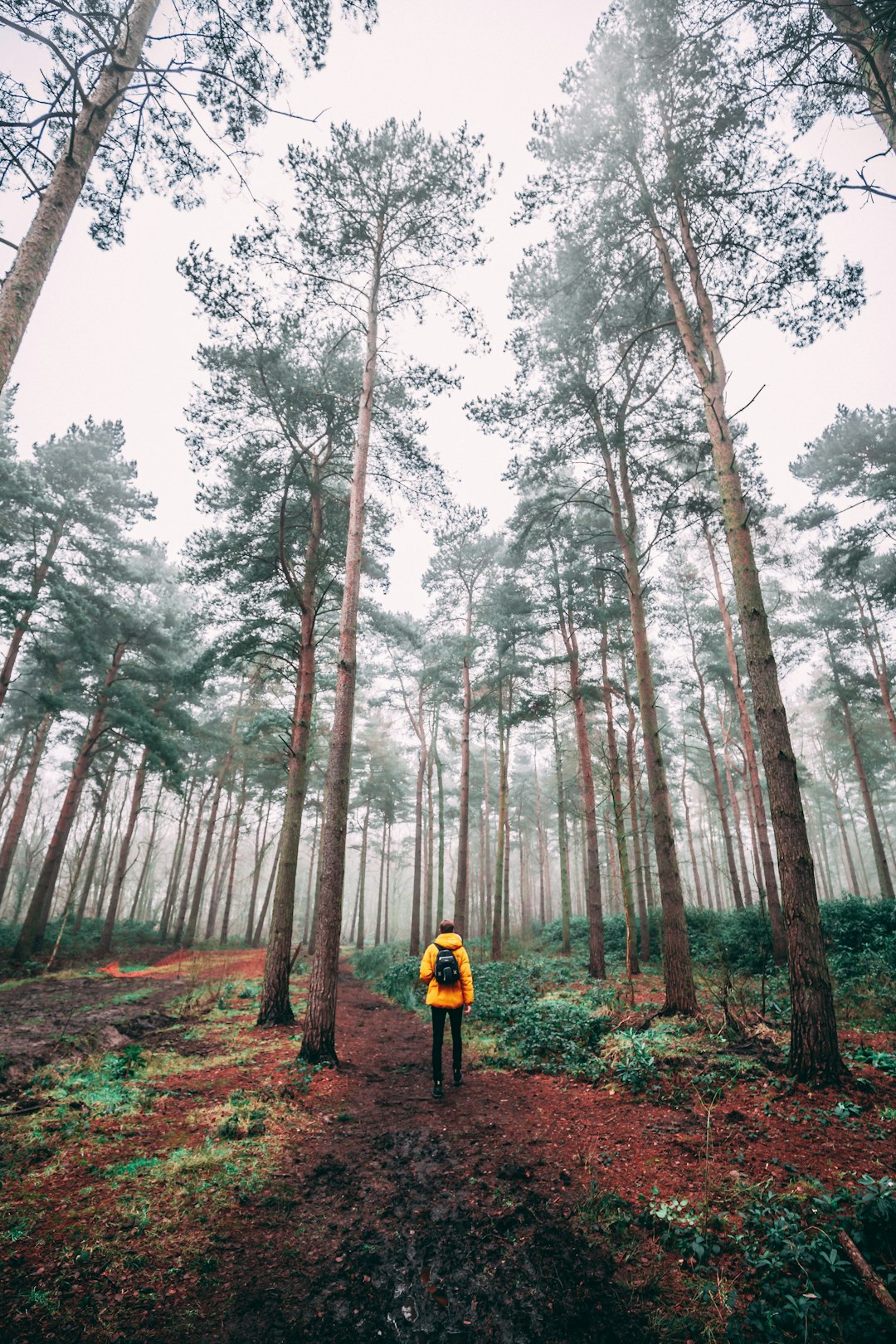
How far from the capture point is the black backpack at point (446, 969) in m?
6.53

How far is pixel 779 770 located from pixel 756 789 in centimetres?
1155

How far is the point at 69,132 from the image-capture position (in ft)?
15.9

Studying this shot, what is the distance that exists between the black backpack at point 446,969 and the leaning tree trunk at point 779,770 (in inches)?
146

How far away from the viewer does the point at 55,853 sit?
15727 mm

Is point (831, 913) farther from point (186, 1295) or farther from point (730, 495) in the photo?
point (186, 1295)

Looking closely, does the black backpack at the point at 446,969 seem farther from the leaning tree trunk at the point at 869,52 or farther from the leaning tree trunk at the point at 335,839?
the leaning tree trunk at the point at 869,52

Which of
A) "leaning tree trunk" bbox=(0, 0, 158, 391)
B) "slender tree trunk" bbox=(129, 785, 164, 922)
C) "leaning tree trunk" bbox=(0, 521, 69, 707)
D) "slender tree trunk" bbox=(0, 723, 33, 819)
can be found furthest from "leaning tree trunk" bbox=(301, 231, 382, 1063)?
"slender tree trunk" bbox=(0, 723, 33, 819)

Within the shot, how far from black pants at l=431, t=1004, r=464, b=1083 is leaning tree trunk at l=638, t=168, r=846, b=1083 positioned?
12.0 feet

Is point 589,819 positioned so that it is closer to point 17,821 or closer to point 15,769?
point 17,821

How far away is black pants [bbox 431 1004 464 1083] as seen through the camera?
6117 mm

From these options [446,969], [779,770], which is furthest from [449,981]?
[779,770]

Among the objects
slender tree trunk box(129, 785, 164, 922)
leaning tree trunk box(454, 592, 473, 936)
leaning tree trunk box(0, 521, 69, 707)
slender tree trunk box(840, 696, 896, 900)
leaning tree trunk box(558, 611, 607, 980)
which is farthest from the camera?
slender tree trunk box(129, 785, 164, 922)

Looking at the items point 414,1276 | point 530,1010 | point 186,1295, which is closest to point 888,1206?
point 414,1276

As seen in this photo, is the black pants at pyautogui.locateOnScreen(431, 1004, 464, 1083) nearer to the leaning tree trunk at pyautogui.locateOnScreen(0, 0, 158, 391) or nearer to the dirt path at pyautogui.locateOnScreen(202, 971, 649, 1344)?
the dirt path at pyautogui.locateOnScreen(202, 971, 649, 1344)
